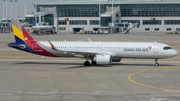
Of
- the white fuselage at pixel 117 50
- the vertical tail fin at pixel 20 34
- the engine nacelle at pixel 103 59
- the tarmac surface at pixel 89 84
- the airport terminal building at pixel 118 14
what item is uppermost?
the airport terminal building at pixel 118 14

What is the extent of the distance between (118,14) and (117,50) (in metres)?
145

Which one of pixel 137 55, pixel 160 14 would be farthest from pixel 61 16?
pixel 137 55

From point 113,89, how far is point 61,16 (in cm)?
16861

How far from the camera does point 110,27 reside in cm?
16775

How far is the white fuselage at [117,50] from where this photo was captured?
4144 centimetres

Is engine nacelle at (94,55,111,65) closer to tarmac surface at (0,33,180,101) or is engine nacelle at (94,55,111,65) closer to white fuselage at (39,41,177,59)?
white fuselage at (39,41,177,59)

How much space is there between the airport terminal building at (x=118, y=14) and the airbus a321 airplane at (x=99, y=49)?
13072cm

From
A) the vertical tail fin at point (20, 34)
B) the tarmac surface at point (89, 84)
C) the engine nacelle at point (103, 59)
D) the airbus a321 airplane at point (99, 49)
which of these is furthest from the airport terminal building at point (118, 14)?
the tarmac surface at point (89, 84)

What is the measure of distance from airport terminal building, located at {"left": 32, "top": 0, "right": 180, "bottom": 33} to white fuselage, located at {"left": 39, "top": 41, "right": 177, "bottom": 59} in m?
131

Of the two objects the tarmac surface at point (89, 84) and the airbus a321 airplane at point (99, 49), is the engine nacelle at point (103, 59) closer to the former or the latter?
the airbus a321 airplane at point (99, 49)

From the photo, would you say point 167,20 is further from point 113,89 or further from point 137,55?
point 113,89

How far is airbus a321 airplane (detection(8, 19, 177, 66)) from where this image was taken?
41.3m

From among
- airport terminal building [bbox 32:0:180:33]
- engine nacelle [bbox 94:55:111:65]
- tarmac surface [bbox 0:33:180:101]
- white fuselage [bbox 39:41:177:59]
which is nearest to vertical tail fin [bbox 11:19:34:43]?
white fuselage [bbox 39:41:177:59]

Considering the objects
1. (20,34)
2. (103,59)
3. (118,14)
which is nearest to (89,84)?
(103,59)
